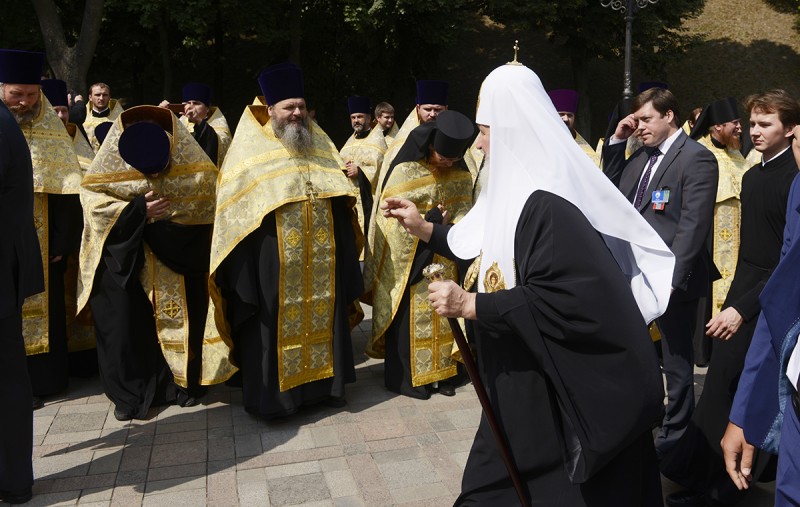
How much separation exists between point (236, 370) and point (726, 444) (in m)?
3.74

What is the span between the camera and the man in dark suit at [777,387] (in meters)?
2.13

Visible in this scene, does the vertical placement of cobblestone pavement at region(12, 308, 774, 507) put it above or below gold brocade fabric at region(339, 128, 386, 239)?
below

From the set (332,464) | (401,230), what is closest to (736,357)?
(332,464)

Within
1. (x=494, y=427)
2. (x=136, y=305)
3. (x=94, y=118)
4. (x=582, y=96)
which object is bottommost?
(x=582, y=96)

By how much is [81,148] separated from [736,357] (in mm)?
5375

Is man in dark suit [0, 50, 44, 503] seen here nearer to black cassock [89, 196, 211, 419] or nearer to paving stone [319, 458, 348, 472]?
black cassock [89, 196, 211, 419]

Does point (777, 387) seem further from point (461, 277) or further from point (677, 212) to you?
point (677, 212)

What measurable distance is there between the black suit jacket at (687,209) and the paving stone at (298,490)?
2.29 meters

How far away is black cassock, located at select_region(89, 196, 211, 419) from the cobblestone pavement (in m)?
0.20

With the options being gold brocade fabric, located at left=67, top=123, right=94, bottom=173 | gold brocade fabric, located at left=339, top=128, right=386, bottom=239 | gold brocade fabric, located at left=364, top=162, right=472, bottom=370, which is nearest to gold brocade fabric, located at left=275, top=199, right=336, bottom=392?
gold brocade fabric, located at left=364, top=162, right=472, bottom=370

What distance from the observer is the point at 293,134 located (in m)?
5.36

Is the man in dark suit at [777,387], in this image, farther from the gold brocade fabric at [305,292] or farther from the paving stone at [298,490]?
the gold brocade fabric at [305,292]

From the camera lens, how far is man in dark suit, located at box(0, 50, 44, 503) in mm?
3949

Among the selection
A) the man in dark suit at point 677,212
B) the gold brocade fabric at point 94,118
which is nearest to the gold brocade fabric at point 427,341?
the man in dark suit at point 677,212
